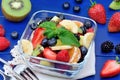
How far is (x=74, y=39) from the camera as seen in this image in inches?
39.8

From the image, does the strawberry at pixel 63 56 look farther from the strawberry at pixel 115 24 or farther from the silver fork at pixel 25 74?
the strawberry at pixel 115 24

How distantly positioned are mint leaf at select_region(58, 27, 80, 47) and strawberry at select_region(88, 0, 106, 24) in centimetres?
19

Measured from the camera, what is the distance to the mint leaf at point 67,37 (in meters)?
1.01

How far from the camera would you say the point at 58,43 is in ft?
3.33

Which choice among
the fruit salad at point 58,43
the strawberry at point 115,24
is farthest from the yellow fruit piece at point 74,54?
the strawberry at point 115,24

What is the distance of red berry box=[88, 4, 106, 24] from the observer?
1189 millimetres

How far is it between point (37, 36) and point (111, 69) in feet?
0.77

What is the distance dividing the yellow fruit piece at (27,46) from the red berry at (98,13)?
27cm

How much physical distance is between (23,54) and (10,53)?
0.10 metres

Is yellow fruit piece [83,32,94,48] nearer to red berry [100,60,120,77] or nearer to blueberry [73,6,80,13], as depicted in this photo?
red berry [100,60,120,77]

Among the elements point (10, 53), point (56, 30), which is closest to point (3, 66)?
point (10, 53)

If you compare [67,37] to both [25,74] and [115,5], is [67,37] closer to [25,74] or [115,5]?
[25,74]

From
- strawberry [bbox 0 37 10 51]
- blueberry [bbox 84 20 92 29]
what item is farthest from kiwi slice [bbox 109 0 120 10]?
strawberry [bbox 0 37 10 51]

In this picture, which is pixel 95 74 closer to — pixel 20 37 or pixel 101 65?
pixel 101 65
